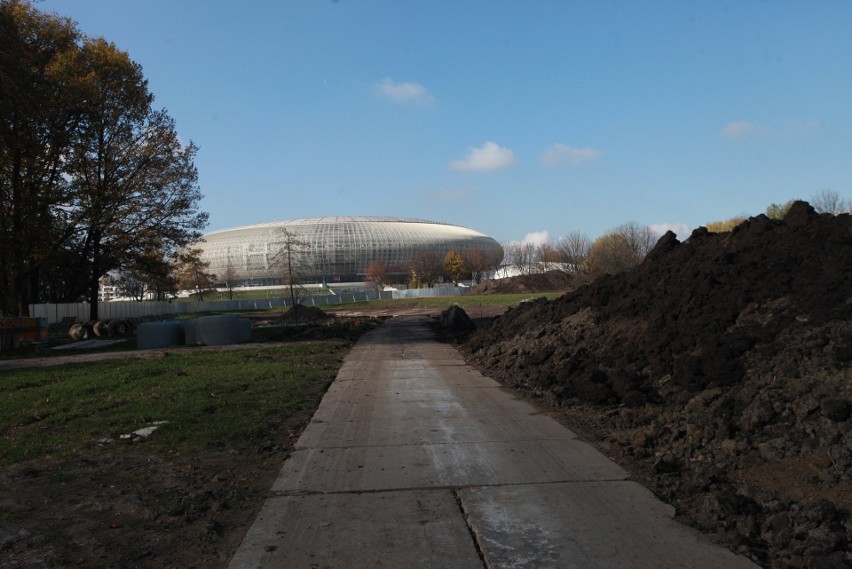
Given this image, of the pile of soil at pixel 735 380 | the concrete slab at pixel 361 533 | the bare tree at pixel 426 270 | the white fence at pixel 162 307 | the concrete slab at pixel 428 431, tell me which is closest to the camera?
the concrete slab at pixel 361 533

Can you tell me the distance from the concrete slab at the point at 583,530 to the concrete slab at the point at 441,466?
13.9 inches

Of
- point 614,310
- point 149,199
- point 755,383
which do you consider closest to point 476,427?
point 755,383

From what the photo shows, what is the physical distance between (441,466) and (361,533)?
1808 mm

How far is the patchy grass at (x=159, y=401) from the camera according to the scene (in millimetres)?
7953

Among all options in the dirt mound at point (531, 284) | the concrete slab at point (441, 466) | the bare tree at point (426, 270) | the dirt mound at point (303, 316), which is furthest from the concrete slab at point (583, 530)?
the bare tree at point (426, 270)

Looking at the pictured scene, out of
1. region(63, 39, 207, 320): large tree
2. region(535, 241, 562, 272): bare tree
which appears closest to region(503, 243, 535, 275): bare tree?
region(535, 241, 562, 272): bare tree

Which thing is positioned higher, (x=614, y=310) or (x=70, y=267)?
(x=70, y=267)

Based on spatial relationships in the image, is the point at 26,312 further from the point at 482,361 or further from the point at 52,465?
the point at 52,465

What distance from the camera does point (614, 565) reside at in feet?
13.9

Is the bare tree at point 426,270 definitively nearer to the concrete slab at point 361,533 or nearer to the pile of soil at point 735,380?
the pile of soil at point 735,380

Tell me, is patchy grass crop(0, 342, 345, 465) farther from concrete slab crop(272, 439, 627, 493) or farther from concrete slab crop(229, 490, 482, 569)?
concrete slab crop(229, 490, 482, 569)

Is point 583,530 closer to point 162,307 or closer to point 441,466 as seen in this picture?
point 441,466

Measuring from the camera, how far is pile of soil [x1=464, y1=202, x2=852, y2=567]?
4984 millimetres

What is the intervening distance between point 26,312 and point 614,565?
112 feet
